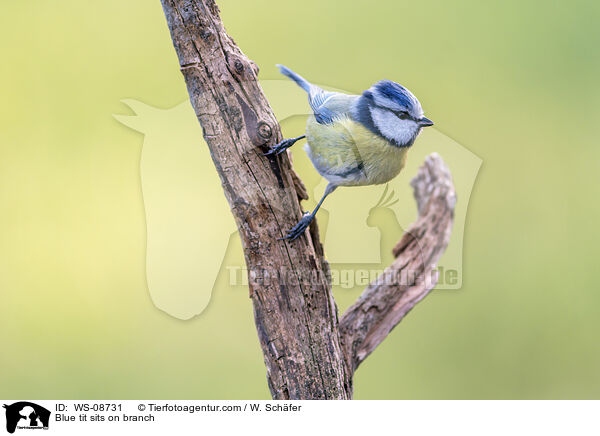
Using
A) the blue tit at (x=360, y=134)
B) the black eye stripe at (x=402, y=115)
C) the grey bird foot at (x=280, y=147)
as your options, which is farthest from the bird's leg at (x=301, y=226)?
the black eye stripe at (x=402, y=115)

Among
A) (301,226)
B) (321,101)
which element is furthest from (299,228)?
(321,101)

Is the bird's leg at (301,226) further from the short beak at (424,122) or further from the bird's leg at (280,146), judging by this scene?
the short beak at (424,122)

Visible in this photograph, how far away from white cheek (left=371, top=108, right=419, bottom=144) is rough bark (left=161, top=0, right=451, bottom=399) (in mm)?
240

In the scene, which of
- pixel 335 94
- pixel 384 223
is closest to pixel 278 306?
pixel 384 223

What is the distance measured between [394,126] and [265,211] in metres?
0.36

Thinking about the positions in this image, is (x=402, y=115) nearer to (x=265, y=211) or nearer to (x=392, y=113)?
(x=392, y=113)

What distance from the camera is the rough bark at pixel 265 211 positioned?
3.96 ft

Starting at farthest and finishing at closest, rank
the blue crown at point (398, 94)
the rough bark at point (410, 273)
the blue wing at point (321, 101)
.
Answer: the rough bark at point (410, 273), the blue wing at point (321, 101), the blue crown at point (398, 94)

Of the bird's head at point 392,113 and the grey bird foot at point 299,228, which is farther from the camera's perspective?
the grey bird foot at point 299,228

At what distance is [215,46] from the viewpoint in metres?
1.20

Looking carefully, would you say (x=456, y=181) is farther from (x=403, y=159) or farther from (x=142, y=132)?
(x=142, y=132)
